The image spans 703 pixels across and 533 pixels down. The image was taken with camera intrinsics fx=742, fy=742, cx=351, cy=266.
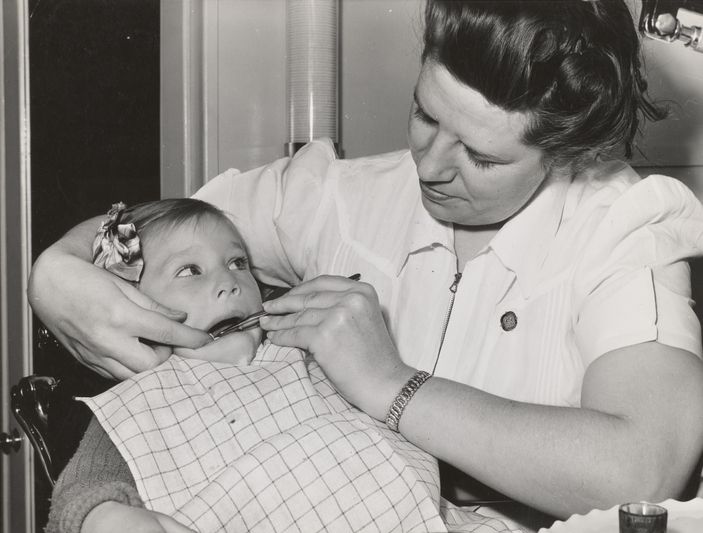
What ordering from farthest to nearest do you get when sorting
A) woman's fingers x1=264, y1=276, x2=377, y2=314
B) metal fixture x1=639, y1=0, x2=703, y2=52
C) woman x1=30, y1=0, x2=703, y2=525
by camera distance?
woman's fingers x1=264, y1=276, x2=377, y2=314 < woman x1=30, y1=0, x2=703, y2=525 < metal fixture x1=639, y1=0, x2=703, y2=52

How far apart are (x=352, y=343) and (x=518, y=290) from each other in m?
0.27

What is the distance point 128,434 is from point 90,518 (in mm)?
130

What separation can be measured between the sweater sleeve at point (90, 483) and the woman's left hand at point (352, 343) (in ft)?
0.75

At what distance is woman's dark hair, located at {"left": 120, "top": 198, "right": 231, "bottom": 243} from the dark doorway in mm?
328

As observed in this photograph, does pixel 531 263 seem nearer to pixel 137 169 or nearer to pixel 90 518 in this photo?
pixel 90 518

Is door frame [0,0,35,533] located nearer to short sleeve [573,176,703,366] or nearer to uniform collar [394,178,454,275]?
uniform collar [394,178,454,275]

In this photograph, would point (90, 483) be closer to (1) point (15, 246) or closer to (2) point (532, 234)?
(2) point (532, 234)

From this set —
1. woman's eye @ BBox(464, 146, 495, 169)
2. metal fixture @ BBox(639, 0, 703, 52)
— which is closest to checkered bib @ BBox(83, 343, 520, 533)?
woman's eye @ BBox(464, 146, 495, 169)

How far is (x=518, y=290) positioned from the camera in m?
1.00

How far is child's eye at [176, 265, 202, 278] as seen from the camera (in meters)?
1.03

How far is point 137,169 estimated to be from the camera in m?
1.48

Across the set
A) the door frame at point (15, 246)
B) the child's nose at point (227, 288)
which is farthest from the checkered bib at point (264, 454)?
the door frame at point (15, 246)

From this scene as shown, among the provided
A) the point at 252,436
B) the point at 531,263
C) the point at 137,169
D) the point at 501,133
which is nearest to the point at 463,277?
the point at 531,263

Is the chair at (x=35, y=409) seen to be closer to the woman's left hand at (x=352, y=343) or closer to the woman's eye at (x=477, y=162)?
the woman's left hand at (x=352, y=343)
